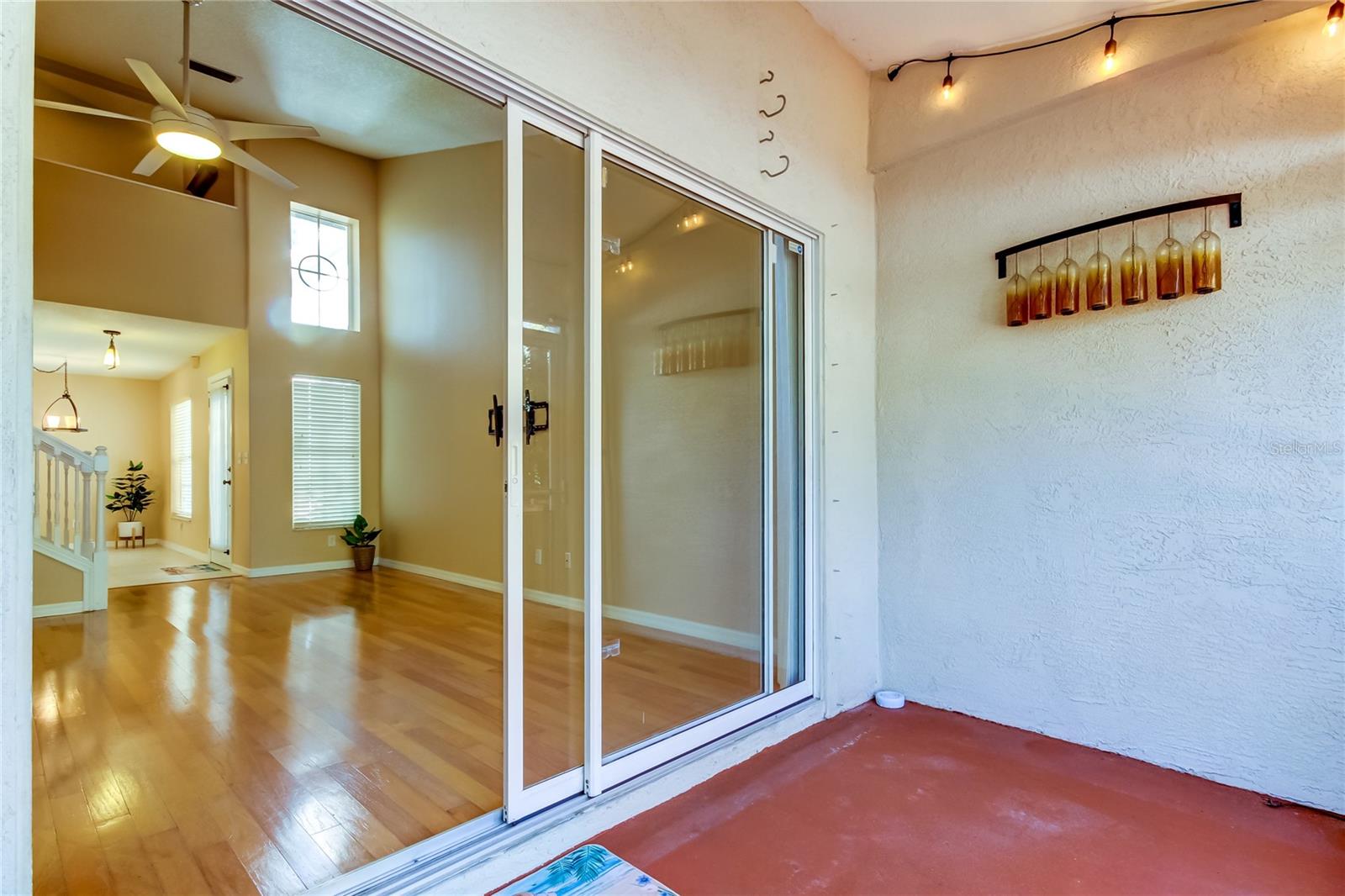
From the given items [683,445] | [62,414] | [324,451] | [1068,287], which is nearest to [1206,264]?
[1068,287]

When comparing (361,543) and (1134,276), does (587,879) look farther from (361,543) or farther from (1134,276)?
(361,543)

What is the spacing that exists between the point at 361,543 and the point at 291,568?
2.39ft

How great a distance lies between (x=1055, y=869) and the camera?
6.07 ft

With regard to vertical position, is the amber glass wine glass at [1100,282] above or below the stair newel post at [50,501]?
above

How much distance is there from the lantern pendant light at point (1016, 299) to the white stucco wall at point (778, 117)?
66 centimetres

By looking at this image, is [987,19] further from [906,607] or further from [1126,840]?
[1126,840]

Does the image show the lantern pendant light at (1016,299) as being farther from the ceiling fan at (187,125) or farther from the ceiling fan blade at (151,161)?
the ceiling fan blade at (151,161)

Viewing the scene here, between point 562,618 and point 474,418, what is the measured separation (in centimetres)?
440

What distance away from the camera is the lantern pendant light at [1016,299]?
2.77m

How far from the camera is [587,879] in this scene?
5.72 ft

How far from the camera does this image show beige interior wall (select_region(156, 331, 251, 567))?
652cm

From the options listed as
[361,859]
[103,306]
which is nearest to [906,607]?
[361,859]

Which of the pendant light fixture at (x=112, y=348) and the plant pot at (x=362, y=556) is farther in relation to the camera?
the plant pot at (x=362, y=556)

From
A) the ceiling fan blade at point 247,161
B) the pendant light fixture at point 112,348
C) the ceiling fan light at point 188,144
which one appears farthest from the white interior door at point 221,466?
the ceiling fan light at point 188,144
